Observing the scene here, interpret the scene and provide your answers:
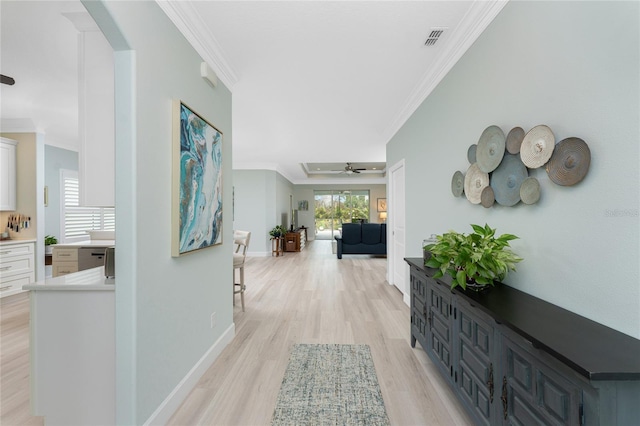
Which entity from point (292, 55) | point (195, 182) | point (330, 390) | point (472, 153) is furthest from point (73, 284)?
point (472, 153)

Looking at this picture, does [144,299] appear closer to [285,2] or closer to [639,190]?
[285,2]

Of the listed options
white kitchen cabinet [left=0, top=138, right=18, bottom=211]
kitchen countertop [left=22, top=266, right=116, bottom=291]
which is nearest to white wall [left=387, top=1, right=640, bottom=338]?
kitchen countertop [left=22, top=266, right=116, bottom=291]

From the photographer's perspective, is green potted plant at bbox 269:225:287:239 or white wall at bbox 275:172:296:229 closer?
green potted plant at bbox 269:225:287:239

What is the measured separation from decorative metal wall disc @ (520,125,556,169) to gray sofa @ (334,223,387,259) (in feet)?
20.2

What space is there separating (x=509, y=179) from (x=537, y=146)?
294mm

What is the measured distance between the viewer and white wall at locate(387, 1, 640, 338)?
3.46 ft

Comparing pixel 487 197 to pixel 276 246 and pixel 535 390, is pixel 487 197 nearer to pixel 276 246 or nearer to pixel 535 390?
pixel 535 390

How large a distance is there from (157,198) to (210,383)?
143 cm

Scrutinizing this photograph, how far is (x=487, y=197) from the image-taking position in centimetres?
190

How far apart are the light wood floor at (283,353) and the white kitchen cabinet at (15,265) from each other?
0.60ft

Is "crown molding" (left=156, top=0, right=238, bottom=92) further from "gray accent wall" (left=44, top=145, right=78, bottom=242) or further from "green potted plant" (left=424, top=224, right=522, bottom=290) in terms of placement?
"gray accent wall" (left=44, top=145, right=78, bottom=242)

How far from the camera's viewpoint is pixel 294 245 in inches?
348

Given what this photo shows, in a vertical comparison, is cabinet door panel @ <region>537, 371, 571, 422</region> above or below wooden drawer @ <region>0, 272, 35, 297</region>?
above

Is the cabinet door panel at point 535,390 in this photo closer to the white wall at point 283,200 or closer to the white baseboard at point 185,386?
the white baseboard at point 185,386
